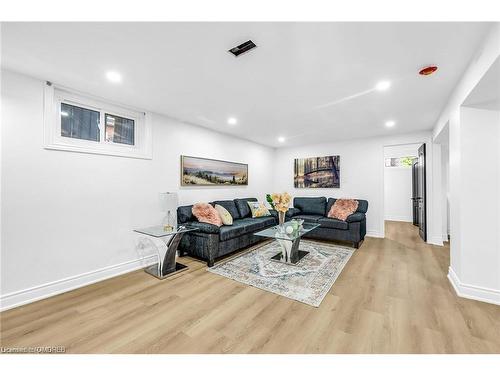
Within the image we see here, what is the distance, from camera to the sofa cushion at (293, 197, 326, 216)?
513 cm

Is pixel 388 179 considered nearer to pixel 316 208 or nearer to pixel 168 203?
pixel 316 208

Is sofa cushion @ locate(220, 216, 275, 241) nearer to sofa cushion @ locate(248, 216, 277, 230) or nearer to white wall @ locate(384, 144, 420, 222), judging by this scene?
sofa cushion @ locate(248, 216, 277, 230)

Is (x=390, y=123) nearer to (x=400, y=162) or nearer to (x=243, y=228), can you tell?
(x=243, y=228)

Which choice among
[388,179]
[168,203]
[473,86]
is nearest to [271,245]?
[168,203]

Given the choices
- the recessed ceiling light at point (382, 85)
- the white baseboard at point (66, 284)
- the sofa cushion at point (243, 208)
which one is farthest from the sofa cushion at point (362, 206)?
the white baseboard at point (66, 284)

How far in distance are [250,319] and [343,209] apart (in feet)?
11.3

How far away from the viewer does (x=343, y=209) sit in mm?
4566

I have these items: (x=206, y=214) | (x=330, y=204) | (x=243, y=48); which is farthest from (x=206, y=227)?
(x=330, y=204)

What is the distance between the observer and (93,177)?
2.70 meters

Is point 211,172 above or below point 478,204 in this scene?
above

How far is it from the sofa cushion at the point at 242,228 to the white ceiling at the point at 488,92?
3214 millimetres

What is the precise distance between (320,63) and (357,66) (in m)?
0.38

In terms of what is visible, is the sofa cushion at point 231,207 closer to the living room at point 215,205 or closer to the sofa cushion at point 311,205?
the living room at point 215,205

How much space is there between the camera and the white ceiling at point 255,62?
1.57m
